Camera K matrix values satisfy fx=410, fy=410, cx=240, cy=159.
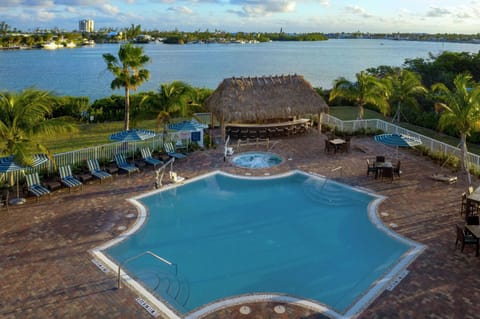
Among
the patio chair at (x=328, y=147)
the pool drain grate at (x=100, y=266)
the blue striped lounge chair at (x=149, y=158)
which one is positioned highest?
the patio chair at (x=328, y=147)

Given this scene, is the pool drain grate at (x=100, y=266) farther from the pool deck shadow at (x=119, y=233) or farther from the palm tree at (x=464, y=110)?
the palm tree at (x=464, y=110)

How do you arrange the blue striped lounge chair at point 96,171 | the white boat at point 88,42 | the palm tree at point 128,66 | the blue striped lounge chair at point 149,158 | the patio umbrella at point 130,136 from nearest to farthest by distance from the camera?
the blue striped lounge chair at point 96,171
the patio umbrella at point 130,136
the blue striped lounge chair at point 149,158
the palm tree at point 128,66
the white boat at point 88,42

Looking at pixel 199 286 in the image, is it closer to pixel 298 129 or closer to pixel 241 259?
pixel 241 259

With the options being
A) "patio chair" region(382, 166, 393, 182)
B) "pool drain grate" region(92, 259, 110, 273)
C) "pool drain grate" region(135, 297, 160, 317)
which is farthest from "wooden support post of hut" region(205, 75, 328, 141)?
"pool drain grate" region(135, 297, 160, 317)

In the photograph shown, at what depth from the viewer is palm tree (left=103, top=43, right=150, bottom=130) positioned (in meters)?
19.1

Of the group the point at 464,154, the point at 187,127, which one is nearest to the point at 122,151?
the point at 187,127

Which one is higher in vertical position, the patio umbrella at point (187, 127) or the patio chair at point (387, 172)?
the patio umbrella at point (187, 127)

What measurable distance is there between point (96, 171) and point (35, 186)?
7.35 feet

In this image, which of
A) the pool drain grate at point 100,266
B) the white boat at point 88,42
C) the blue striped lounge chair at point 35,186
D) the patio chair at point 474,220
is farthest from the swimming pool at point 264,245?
the white boat at point 88,42

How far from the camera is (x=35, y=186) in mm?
13500

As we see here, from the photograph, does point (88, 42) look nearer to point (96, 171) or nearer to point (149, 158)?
point (149, 158)

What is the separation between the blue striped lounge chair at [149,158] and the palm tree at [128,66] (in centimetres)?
421

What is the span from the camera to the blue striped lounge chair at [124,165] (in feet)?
51.5

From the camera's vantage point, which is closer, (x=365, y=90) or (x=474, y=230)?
(x=474, y=230)
